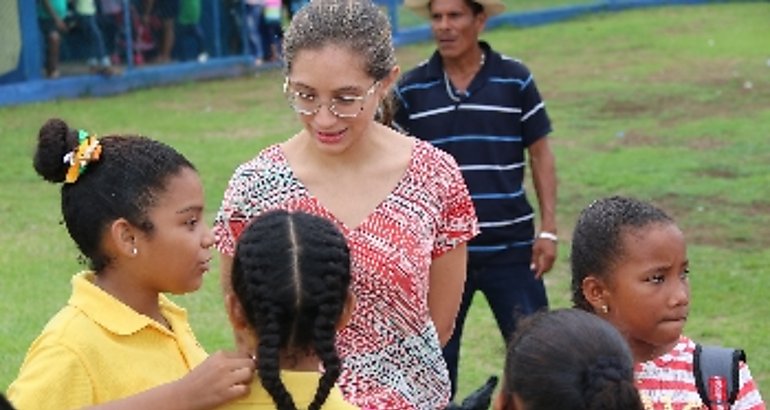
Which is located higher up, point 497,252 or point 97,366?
point 97,366

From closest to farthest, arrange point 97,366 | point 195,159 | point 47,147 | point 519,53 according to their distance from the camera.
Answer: point 97,366, point 47,147, point 195,159, point 519,53

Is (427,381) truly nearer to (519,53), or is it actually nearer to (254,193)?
(254,193)

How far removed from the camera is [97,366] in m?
3.22

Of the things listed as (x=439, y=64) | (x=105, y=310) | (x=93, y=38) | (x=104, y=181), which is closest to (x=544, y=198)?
(x=439, y=64)

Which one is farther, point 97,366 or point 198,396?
point 97,366

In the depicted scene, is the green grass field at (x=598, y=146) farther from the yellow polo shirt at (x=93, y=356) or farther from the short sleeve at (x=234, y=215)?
the yellow polo shirt at (x=93, y=356)

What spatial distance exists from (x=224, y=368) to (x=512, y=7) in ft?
68.0

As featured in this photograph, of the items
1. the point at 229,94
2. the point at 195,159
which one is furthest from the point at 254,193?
the point at 229,94

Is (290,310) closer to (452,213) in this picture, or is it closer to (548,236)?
(452,213)

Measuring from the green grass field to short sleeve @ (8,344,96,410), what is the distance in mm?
3601

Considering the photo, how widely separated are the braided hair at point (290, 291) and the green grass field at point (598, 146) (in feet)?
12.3

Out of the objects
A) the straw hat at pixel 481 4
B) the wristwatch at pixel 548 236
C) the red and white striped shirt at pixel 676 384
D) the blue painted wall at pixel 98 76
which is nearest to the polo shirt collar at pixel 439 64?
the straw hat at pixel 481 4

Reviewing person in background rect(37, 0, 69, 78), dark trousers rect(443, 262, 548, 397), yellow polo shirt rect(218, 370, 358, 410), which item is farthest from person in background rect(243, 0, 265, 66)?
yellow polo shirt rect(218, 370, 358, 410)

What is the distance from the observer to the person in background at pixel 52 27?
15719mm
